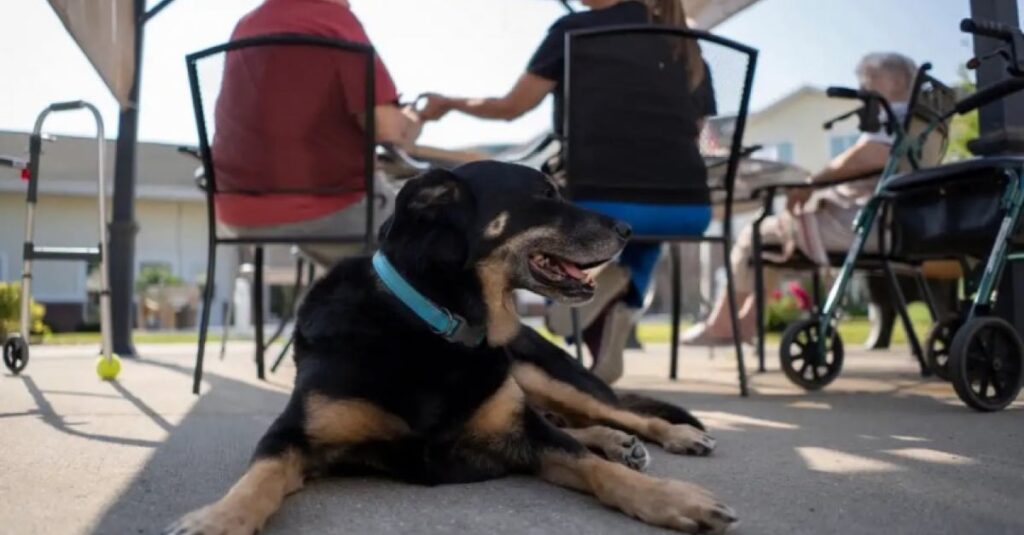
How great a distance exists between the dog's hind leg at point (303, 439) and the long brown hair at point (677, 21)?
2.23 metres

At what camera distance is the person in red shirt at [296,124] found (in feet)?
11.2

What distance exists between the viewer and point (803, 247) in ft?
15.1

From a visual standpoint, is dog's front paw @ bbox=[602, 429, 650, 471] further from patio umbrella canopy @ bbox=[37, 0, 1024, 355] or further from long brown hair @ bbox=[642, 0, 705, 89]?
patio umbrella canopy @ bbox=[37, 0, 1024, 355]

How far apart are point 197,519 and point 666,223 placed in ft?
8.11

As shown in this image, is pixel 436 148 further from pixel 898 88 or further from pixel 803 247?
pixel 898 88

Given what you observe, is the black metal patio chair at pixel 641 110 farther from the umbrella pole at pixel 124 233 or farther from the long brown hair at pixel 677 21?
the umbrella pole at pixel 124 233

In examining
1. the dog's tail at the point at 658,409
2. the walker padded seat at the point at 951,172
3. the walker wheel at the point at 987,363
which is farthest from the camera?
the walker padded seat at the point at 951,172

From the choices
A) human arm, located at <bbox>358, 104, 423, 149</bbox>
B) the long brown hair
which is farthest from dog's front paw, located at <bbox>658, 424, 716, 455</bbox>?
human arm, located at <bbox>358, 104, 423, 149</bbox>

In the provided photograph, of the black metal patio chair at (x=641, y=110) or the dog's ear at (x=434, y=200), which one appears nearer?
the dog's ear at (x=434, y=200)

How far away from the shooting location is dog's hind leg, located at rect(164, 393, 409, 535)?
61.8 inches

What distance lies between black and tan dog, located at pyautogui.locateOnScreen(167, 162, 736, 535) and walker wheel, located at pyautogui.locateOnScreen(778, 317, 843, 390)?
57.2 inches

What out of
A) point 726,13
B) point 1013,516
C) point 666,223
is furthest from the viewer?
point 726,13

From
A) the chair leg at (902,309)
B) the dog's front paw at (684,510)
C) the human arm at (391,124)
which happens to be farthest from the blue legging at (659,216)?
the dog's front paw at (684,510)

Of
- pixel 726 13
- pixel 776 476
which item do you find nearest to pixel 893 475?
pixel 776 476
